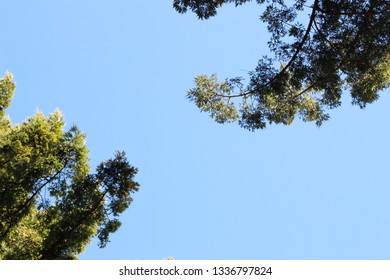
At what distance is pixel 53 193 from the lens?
11.0 metres

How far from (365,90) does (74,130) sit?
8712 millimetres

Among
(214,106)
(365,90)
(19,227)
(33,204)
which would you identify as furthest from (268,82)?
(19,227)

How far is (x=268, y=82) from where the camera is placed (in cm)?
1163

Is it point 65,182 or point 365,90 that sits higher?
point 365,90

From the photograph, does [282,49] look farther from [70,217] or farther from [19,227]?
[19,227]

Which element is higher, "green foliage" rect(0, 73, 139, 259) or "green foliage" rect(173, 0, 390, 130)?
"green foliage" rect(173, 0, 390, 130)

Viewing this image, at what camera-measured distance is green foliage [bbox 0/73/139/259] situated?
34.1 ft

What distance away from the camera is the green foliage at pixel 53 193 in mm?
10383

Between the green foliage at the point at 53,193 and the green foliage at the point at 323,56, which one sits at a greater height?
the green foliage at the point at 323,56

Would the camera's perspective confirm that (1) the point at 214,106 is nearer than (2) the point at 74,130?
No
